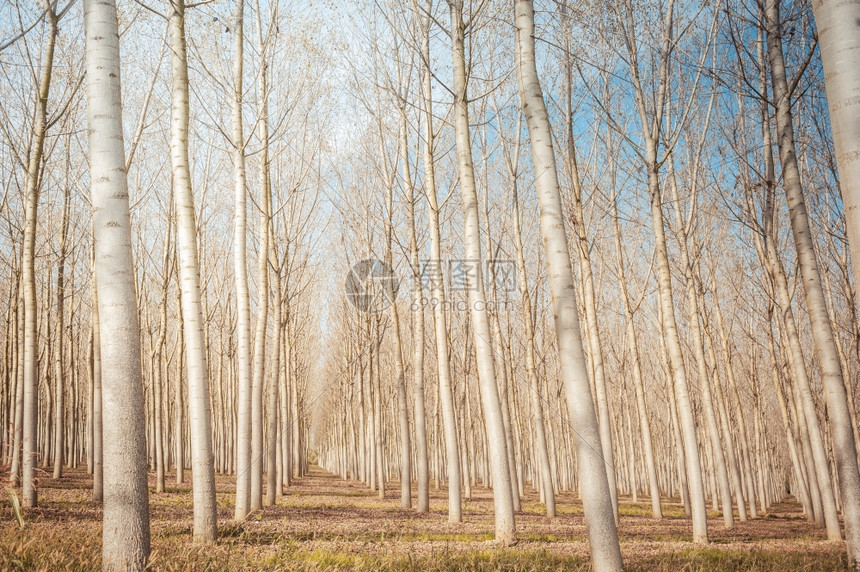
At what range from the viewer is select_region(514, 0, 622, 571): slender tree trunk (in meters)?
3.88

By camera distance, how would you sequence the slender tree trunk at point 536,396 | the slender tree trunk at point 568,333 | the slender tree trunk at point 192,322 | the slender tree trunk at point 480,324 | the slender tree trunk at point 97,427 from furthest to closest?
1. the slender tree trunk at point 536,396
2. the slender tree trunk at point 97,427
3. the slender tree trunk at point 480,324
4. the slender tree trunk at point 192,322
5. the slender tree trunk at point 568,333

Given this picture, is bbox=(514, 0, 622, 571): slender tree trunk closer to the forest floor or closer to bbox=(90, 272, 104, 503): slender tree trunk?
the forest floor

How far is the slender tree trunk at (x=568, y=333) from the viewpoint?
12.7ft

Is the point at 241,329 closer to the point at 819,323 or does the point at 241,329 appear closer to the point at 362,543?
the point at 362,543

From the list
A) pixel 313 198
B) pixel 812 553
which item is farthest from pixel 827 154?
pixel 313 198

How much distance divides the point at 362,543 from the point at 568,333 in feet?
11.3

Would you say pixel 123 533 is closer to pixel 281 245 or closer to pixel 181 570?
pixel 181 570

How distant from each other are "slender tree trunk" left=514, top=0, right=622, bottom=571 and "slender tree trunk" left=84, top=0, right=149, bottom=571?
2835 millimetres

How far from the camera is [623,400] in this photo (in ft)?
69.6

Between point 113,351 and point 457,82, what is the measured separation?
198 inches

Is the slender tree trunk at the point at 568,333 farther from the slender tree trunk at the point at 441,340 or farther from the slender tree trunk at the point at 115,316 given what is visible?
the slender tree trunk at the point at 441,340

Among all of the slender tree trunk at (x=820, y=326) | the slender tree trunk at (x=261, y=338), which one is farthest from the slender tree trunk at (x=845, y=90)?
the slender tree trunk at (x=261, y=338)

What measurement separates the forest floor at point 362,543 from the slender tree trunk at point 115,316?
0.85 feet

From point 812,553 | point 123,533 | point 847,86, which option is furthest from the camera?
point 812,553
